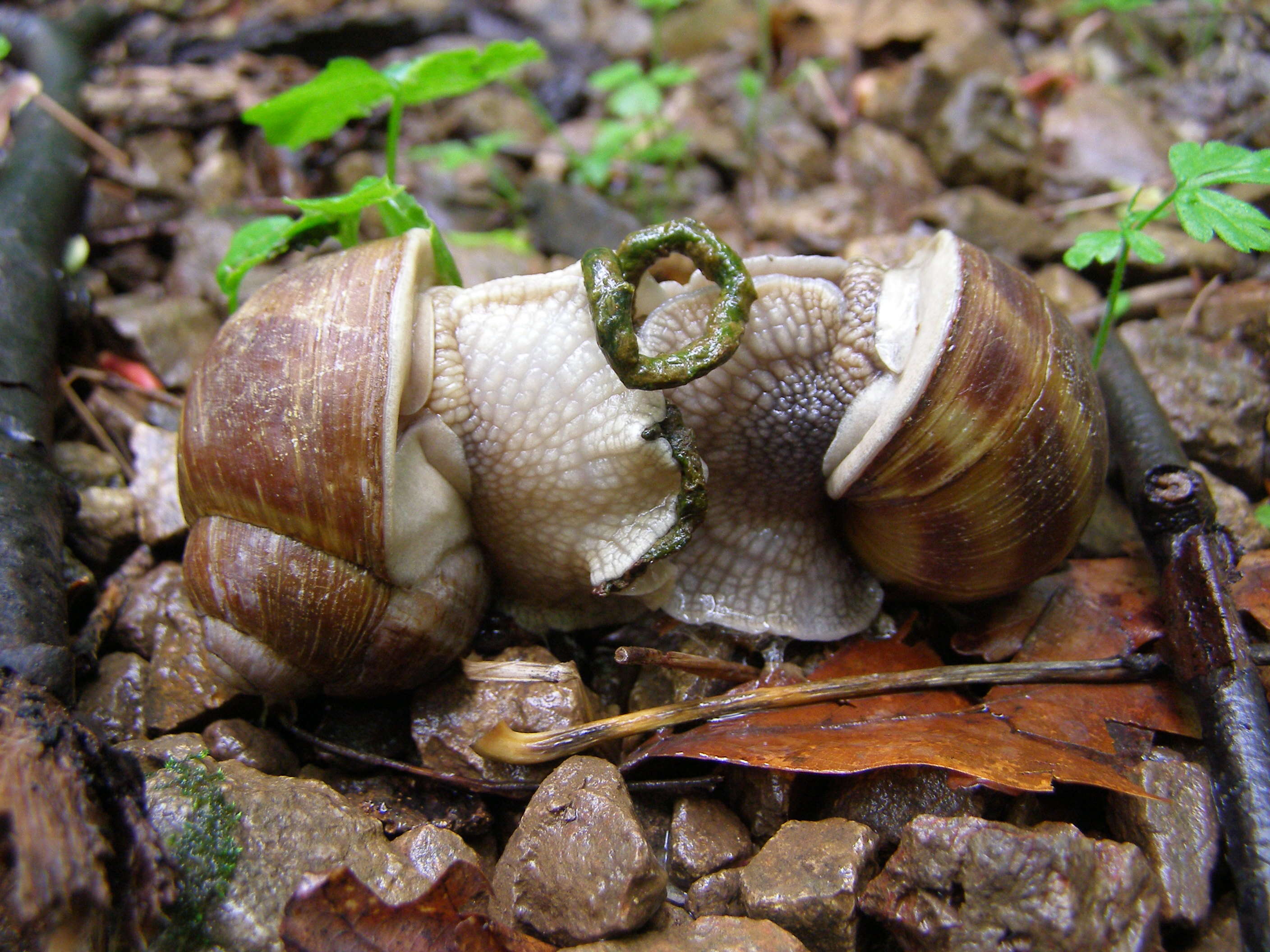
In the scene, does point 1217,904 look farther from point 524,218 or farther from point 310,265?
point 524,218

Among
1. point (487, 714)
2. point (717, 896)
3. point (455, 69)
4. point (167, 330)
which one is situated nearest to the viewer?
point (717, 896)

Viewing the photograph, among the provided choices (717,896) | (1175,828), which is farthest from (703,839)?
(1175,828)

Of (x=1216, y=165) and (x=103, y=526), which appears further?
(x=103, y=526)

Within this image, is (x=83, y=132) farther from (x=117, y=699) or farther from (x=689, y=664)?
(x=689, y=664)

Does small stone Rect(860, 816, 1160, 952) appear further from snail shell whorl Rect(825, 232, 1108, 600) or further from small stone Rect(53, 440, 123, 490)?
small stone Rect(53, 440, 123, 490)

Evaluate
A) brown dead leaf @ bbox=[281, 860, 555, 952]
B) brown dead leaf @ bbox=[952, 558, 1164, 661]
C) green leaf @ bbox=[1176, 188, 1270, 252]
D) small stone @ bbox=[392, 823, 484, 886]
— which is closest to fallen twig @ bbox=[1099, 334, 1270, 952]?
brown dead leaf @ bbox=[952, 558, 1164, 661]

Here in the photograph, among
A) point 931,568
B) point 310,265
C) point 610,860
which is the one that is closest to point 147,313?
point 310,265

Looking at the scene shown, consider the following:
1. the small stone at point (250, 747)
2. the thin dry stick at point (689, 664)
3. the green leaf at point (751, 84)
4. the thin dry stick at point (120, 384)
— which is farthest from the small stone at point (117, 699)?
the green leaf at point (751, 84)
